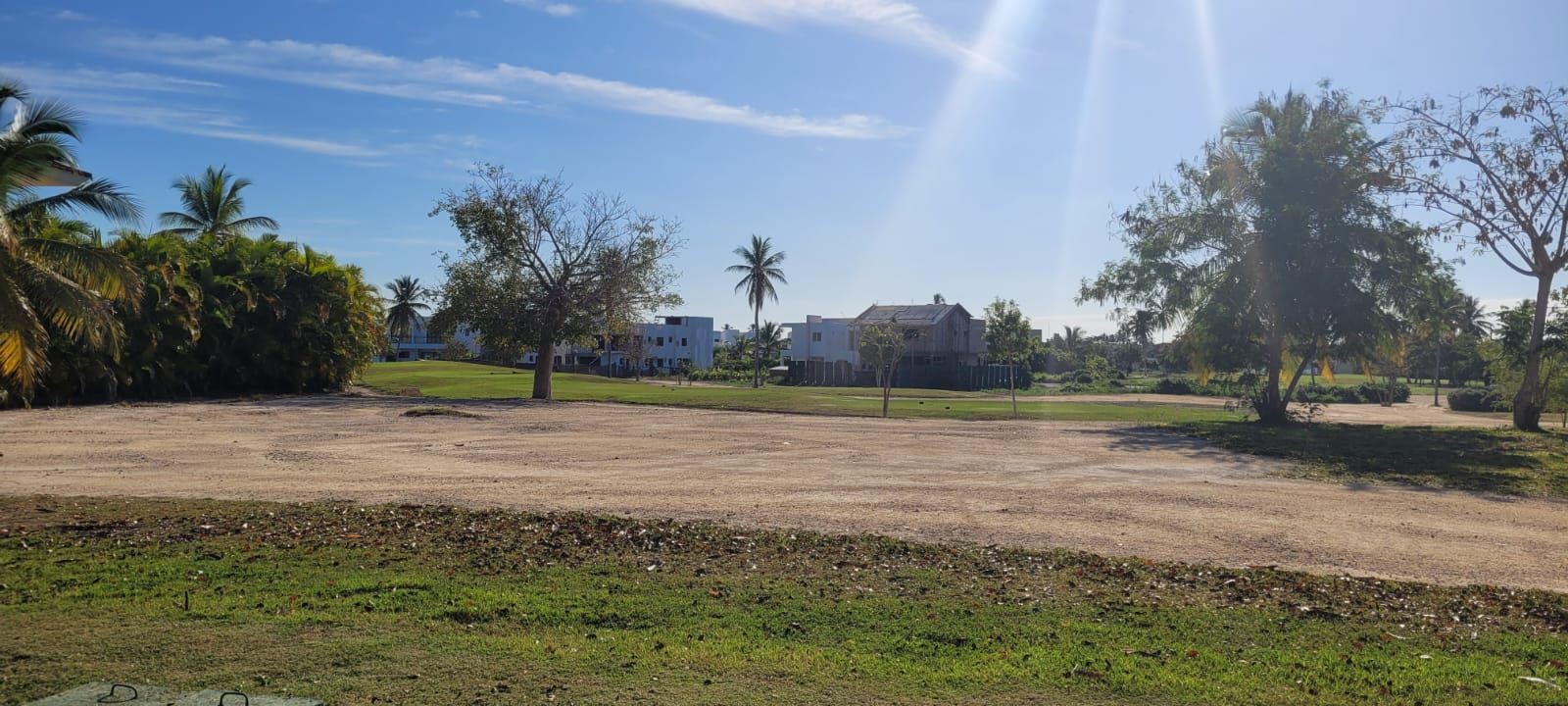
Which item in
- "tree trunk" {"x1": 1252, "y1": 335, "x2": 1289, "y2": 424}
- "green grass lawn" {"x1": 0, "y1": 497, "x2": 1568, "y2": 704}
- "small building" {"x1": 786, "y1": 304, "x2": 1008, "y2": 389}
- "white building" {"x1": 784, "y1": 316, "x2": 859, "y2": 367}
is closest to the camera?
"green grass lawn" {"x1": 0, "y1": 497, "x2": 1568, "y2": 704}

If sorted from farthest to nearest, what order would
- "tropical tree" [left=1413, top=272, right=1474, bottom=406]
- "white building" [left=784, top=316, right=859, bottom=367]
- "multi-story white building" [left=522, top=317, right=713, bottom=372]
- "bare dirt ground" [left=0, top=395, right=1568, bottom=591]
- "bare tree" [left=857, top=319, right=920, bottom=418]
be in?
→ "multi-story white building" [left=522, top=317, right=713, bottom=372], "white building" [left=784, top=316, right=859, bottom=367], "bare tree" [left=857, top=319, right=920, bottom=418], "tropical tree" [left=1413, top=272, right=1474, bottom=406], "bare dirt ground" [left=0, top=395, right=1568, bottom=591]

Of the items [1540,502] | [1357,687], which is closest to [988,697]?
[1357,687]

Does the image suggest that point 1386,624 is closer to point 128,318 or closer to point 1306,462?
point 1306,462

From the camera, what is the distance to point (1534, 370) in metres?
29.2

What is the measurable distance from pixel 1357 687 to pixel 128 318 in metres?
35.3

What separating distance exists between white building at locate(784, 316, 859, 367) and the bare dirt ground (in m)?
63.6

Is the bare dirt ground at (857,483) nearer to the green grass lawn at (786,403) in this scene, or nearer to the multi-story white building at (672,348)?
the green grass lawn at (786,403)

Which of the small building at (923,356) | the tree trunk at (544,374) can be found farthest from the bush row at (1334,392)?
the tree trunk at (544,374)

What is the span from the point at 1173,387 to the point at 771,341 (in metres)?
47.5

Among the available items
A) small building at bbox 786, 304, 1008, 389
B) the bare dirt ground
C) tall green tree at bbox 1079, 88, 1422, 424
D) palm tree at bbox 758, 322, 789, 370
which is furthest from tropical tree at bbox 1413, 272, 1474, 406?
palm tree at bbox 758, 322, 789, 370

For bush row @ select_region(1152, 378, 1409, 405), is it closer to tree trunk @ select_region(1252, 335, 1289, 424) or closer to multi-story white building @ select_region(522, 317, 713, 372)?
tree trunk @ select_region(1252, 335, 1289, 424)

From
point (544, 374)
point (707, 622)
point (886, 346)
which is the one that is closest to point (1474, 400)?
point (886, 346)

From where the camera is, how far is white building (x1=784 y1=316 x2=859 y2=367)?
91562 millimetres

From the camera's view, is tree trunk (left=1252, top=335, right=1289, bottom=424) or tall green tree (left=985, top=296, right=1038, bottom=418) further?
tall green tree (left=985, top=296, right=1038, bottom=418)
